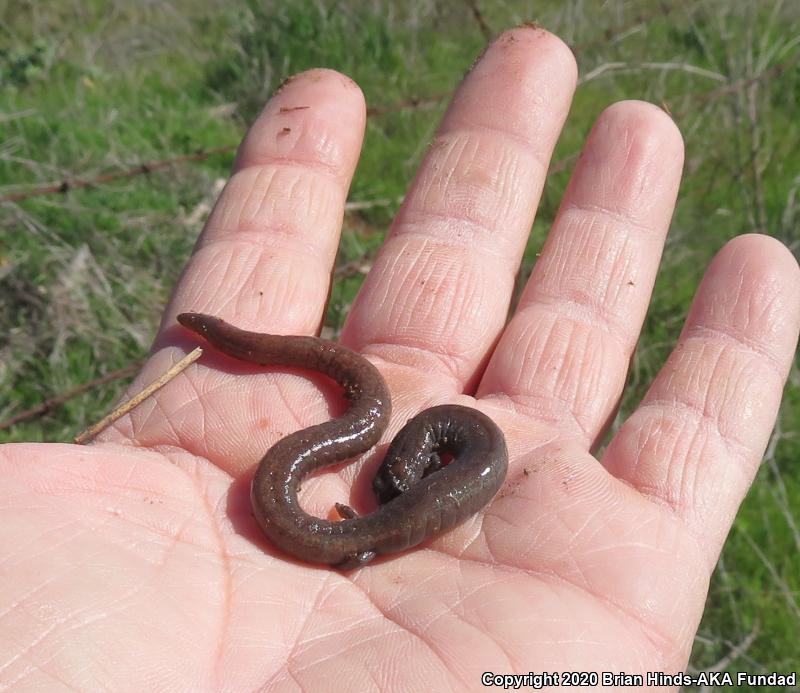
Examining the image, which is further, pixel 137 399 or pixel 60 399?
pixel 60 399

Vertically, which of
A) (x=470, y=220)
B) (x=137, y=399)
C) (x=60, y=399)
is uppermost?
(x=470, y=220)

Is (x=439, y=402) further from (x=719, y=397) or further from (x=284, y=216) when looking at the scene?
(x=284, y=216)

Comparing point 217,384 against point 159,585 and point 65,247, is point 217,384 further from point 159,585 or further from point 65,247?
point 65,247

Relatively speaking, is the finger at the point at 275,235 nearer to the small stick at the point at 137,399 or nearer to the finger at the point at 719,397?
the small stick at the point at 137,399

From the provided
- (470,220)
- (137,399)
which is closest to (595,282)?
(470,220)

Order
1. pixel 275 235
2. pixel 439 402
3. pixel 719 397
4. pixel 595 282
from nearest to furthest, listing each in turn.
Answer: pixel 719 397 → pixel 439 402 → pixel 595 282 → pixel 275 235

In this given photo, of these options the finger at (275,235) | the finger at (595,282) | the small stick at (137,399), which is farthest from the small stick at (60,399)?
the finger at (595,282)
